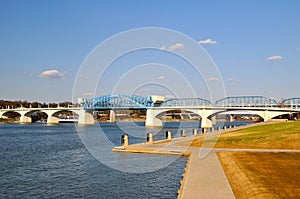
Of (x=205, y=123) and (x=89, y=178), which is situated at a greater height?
(x=205, y=123)

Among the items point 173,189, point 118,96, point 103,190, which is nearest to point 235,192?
point 173,189

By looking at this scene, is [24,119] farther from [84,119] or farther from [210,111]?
[210,111]

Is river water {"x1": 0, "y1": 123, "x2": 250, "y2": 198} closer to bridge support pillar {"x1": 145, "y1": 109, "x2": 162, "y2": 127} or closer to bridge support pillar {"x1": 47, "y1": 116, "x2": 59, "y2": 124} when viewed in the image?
bridge support pillar {"x1": 145, "y1": 109, "x2": 162, "y2": 127}

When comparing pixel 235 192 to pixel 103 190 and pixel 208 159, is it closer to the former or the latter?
pixel 103 190

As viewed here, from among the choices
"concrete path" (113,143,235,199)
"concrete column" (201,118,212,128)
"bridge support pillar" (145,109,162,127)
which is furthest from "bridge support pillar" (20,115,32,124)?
"concrete path" (113,143,235,199)

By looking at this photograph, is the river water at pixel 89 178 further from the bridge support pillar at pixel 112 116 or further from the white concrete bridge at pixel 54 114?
the bridge support pillar at pixel 112 116

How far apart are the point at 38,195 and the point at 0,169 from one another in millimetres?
10885

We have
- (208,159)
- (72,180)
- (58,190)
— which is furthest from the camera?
(208,159)

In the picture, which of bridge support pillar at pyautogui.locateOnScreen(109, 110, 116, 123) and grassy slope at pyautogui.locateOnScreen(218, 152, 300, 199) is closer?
grassy slope at pyautogui.locateOnScreen(218, 152, 300, 199)

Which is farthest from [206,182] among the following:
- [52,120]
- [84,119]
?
[52,120]

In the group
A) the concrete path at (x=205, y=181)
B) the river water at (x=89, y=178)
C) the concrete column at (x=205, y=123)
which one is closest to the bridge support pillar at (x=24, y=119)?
the concrete column at (x=205, y=123)

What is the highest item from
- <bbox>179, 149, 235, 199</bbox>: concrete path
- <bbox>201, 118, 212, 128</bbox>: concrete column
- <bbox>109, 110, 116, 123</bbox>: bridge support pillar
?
<bbox>109, 110, 116, 123</bbox>: bridge support pillar

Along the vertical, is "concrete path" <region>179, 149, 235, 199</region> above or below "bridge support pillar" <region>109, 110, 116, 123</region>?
below

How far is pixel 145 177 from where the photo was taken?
79.5ft
